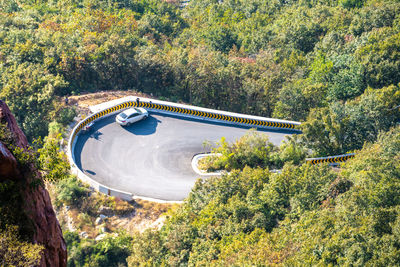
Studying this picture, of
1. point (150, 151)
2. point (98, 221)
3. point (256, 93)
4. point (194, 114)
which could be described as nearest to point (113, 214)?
point (98, 221)

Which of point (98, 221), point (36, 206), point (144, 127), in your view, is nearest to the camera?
point (36, 206)

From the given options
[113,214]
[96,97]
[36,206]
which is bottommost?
[113,214]

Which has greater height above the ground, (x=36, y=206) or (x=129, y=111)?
(x=36, y=206)

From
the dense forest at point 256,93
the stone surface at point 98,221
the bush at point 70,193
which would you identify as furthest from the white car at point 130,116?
the stone surface at point 98,221

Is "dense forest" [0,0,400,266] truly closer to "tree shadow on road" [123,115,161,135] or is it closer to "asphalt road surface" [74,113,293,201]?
"asphalt road surface" [74,113,293,201]

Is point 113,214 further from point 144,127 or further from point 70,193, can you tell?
point 144,127

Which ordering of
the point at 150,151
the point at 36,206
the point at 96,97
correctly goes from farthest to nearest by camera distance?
the point at 96,97
the point at 150,151
the point at 36,206

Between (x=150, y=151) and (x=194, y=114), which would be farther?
(x=194, y=114)
